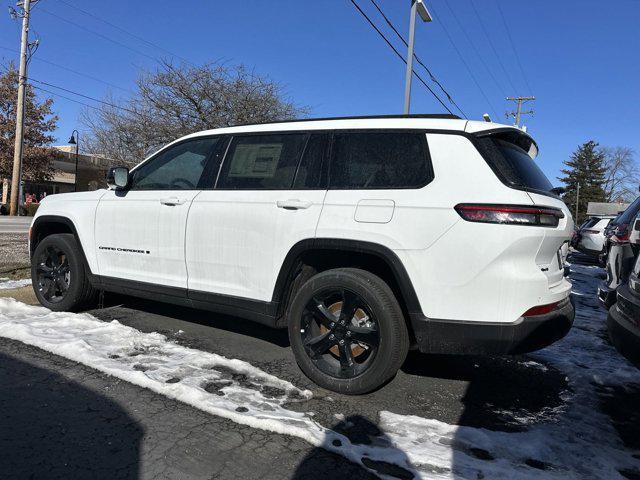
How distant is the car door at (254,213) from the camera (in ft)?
11.5

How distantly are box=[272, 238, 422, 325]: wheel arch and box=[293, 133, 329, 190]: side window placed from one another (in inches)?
17.2

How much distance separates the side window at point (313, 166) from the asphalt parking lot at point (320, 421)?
4.69ft

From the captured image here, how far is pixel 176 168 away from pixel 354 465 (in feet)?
9.94

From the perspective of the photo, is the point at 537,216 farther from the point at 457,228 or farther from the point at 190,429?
the point at 190,429

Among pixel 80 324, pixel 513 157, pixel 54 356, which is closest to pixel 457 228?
pixel 513 157

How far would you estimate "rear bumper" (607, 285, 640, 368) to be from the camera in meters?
2.83

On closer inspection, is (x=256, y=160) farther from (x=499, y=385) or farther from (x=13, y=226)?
(x=13, y=226)

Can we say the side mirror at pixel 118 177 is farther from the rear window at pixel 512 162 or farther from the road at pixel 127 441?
the rear window at pixel 512 162

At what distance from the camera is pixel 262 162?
12.7ft

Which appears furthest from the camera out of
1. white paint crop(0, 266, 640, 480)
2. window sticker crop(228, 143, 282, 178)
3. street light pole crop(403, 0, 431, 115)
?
street light pole crop(403, 0, 431, 115)

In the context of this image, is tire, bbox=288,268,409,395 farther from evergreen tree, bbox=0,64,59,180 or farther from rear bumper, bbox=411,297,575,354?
evergreen tree, bbox=0,64,59,180

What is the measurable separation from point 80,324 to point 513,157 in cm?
401

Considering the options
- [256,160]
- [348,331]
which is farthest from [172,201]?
[348,331]

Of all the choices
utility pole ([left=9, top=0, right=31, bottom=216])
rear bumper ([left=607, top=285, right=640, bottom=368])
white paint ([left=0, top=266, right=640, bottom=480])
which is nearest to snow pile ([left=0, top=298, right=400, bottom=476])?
white paint ([left=0, top=266, right=640, bottom=480])
